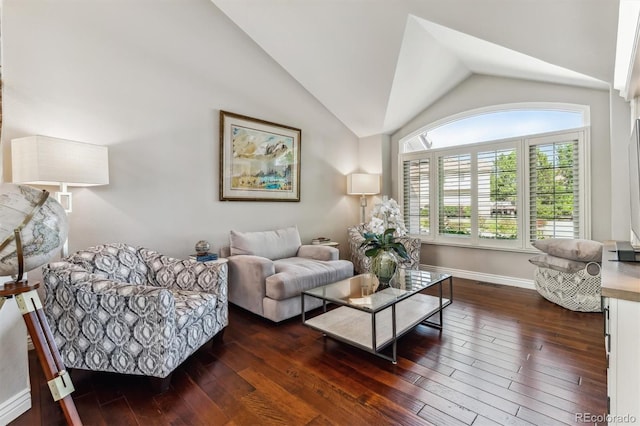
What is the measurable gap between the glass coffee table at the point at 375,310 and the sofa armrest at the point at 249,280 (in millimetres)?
528

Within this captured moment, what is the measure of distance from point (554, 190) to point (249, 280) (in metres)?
3.72

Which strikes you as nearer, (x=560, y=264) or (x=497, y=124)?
(x=560, y=264)

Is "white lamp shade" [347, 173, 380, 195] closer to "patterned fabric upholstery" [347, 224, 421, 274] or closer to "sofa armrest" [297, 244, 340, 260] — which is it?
"patterned fabric upholstery" [347, 224, 421, 274]

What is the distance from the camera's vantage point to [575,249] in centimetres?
299

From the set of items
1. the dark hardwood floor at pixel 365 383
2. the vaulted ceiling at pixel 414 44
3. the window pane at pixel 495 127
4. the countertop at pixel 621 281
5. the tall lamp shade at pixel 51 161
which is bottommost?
the dark hardwood floor at pixel 365 383

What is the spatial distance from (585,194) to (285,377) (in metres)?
3.78

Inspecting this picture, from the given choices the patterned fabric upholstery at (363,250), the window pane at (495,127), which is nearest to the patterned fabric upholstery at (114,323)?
the patterned fabric upholstery at (363,250)

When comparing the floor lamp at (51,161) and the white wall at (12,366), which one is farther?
the floor lamp at (51,161)

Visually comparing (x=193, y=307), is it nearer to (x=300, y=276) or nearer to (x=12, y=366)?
(x=12, y=366)

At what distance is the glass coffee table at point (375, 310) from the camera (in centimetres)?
208

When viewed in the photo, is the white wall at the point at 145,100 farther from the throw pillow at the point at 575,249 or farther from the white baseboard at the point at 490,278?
the throw pillow at the point at 575,249

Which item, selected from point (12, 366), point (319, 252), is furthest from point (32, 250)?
point (319, 252)

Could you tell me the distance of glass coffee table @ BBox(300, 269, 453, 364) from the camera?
6.82 ft

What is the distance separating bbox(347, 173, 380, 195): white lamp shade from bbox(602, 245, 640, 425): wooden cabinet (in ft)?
12.3
